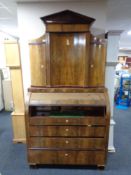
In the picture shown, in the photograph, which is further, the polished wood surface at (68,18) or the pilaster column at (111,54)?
the pilaster column at (111,54)

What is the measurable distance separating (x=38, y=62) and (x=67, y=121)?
91 cm

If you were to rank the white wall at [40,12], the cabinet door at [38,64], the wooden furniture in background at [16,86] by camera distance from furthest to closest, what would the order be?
the wooden furniture in background at [16,86]
the white wall at [40,12]
the cabinet door at [38,64]

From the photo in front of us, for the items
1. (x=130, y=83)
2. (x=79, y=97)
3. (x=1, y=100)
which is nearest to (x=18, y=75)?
(x=79, y=97)

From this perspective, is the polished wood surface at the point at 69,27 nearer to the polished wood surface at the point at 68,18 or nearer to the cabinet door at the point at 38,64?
the polished wood surface at the point at 68,18

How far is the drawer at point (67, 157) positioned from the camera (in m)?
2.24

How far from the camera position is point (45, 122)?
2166mm

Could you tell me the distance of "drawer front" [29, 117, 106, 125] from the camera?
214 cm

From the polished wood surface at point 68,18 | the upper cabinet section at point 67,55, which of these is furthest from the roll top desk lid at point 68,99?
the polished wood surface at point 68,18

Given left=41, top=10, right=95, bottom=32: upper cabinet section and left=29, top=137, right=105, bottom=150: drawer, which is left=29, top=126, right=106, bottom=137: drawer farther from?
left=41, top=10, right=95, bottom=32: upper cabinet section

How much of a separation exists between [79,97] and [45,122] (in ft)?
1.86

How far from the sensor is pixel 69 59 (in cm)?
226

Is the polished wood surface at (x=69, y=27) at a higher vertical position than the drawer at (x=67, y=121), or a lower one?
higher

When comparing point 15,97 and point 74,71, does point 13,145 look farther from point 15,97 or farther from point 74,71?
point 74,71

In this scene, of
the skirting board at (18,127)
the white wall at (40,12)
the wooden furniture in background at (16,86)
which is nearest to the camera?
the white wall at (40,12)
